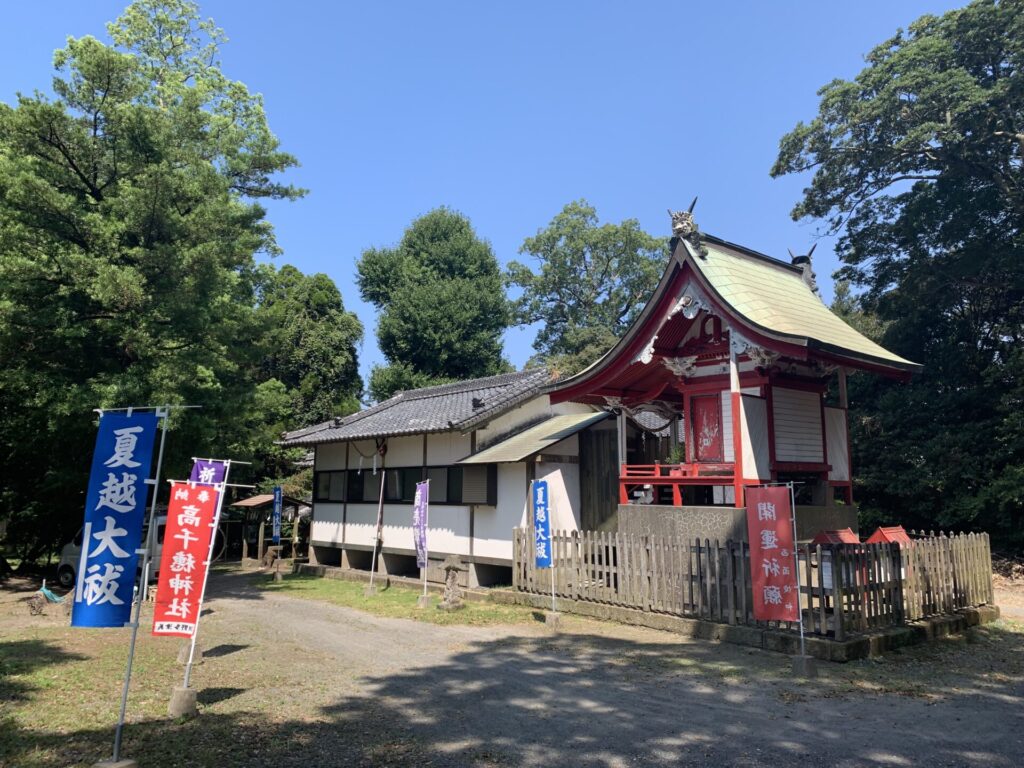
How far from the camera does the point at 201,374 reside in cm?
1366

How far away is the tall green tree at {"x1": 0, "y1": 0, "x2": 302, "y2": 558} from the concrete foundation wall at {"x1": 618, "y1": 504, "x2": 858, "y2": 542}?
926cm

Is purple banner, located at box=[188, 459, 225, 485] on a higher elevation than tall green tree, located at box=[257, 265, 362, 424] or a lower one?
lower

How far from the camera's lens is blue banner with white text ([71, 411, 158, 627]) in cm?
589

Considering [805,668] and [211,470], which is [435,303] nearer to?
[211,470]

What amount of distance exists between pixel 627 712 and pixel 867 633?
4.56 meters

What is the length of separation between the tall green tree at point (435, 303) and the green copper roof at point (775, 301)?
1000 inches

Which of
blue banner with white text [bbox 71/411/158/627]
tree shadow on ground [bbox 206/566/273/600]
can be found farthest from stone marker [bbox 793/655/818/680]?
tree shadow on ground [bbox 206/566/273/600]

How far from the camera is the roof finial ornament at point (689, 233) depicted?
12.8m

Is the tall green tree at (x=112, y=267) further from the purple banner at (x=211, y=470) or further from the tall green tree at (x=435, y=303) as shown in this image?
the tall green tree at (x=435, y=303)

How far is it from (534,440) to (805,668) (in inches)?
354

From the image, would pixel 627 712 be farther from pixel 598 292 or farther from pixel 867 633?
pixel 598 292

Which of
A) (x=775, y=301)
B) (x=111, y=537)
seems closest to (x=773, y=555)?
(x=775, y=301)

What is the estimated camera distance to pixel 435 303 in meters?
38.6

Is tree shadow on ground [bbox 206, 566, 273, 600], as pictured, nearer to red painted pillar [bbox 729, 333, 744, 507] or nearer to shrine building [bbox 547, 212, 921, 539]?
shrine building [bbox 547, 212, 921, 539]
